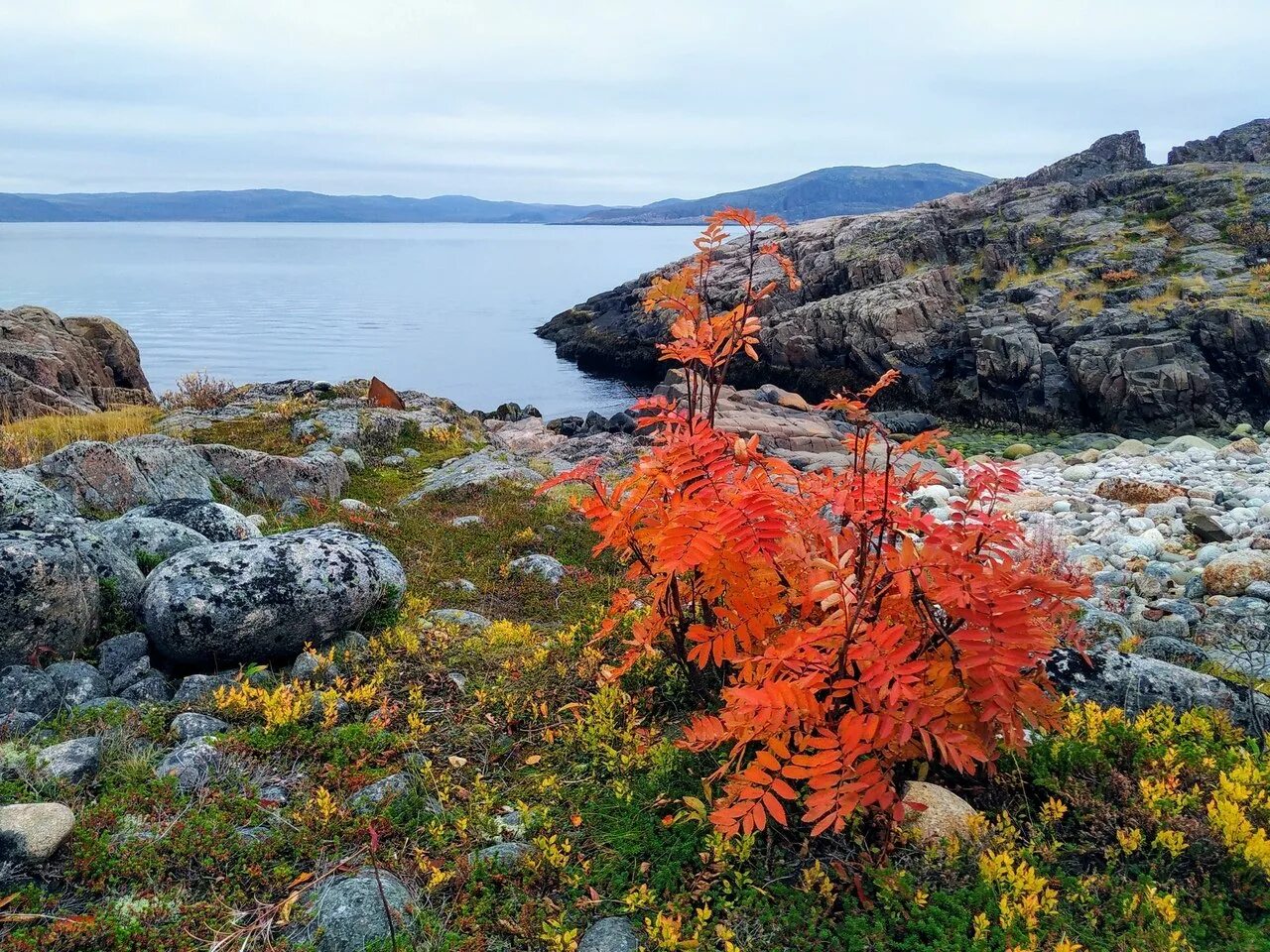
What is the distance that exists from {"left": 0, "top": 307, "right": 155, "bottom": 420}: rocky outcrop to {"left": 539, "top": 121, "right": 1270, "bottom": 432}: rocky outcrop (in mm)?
16124

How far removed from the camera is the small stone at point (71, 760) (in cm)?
434

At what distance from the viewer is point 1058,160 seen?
49.9m

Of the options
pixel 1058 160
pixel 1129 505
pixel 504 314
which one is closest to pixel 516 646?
pixel 1129 505

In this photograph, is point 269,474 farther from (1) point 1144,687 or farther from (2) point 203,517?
(1) point 1144,687

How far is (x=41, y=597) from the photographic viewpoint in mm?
5855

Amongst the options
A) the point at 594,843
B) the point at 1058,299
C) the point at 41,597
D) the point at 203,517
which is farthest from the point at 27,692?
the point at 1058,299

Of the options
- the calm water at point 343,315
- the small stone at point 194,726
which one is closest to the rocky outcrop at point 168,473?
the small stone at point 194,726

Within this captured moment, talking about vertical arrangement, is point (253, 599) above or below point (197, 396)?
above

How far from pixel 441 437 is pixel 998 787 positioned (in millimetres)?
14808

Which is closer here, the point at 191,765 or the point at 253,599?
the point at 191,765

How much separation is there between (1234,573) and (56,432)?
19037 mm

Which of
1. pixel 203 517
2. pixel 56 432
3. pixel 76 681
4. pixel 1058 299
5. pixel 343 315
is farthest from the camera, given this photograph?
pixel 343 315

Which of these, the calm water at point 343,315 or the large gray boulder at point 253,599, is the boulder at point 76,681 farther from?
the calm water at point 343,315

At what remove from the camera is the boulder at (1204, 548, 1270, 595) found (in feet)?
33.7
